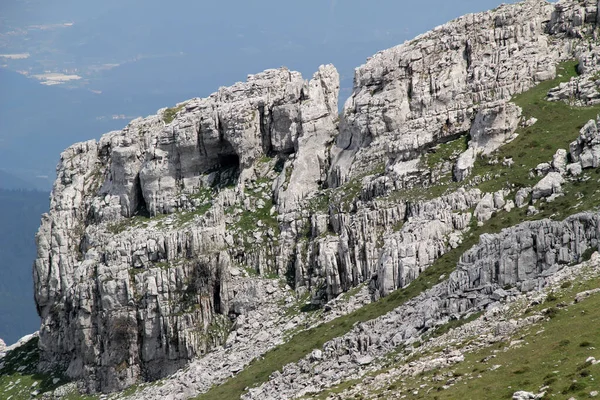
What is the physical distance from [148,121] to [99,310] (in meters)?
32.5

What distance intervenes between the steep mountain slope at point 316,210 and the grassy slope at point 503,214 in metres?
0.27

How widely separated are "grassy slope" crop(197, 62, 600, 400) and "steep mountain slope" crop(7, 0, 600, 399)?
27cm

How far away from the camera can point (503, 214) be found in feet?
332

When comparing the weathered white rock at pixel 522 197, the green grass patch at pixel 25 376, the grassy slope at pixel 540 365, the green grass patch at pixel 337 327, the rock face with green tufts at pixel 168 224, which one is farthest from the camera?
the green grass patch at pixel 25 376

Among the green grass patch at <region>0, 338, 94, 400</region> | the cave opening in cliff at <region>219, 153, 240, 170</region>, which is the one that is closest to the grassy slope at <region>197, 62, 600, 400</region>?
the green grass patch at <region>0, 338, 94, 400</region>

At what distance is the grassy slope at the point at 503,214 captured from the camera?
96.4 meters

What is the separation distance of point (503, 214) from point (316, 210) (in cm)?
2922

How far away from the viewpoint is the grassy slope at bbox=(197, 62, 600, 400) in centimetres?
9644

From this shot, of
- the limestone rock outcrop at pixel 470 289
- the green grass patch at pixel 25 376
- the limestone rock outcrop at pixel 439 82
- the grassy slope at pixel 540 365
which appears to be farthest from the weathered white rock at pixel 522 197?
the green grass patch at pixel 25 376

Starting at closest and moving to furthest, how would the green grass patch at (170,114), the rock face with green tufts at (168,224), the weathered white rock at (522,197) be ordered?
the weathered white rock at (522,197), the rock face with green tufts at (168,224), the green grass patch at (170,114)

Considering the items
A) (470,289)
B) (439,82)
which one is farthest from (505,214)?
(439,82)

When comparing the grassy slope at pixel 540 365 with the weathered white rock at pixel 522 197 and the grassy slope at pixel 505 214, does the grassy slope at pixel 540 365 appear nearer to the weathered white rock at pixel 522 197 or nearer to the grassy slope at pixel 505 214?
the grassy slope at pixel 505 214

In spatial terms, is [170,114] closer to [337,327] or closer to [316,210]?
[316,210]

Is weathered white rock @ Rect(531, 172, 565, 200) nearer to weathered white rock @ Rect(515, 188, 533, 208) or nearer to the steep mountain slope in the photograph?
the steep mountain slope
